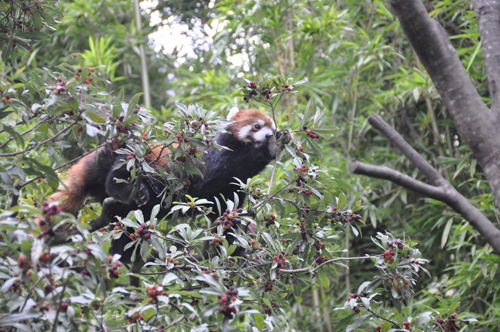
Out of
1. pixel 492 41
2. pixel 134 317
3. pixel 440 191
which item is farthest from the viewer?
pixel 492 41

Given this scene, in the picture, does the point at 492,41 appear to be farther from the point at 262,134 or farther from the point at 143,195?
the point at 143,195

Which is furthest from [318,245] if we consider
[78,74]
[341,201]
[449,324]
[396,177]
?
[78,74]

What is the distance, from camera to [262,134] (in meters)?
2.50

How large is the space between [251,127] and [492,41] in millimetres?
1197

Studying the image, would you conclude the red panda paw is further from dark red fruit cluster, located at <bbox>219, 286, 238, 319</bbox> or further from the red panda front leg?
dark red fruit cluster, located at <bbox>219, 286, 238, 319</bbox>

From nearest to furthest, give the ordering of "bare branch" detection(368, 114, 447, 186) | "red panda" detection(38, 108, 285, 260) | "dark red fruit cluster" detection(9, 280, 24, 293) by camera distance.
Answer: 1. "dark red fruit cluster" detection(9, 280, 24, 293)
2. "bare branch" detection(368, 114, 447, 186)
3. "red panda" detection(38, 108, 285, 260)

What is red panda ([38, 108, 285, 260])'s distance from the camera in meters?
2.02

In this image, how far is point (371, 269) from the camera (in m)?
3.53

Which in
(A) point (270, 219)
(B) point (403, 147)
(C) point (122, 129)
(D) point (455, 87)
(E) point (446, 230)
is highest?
(D) point (455, 87)

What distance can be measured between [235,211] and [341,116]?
2267mm

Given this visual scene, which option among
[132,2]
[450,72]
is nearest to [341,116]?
[450,72]

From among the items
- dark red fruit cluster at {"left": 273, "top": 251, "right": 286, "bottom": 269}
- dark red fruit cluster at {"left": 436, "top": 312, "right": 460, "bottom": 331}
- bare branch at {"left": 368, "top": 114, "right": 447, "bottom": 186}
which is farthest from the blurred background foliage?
dark red fruit cluster at {"left": 273, "top": 251, "right": 286, "bottom": 269}

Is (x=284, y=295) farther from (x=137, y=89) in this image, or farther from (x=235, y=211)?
(x=137, y=89)

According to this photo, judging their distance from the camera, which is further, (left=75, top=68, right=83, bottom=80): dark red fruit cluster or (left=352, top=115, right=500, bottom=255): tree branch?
(left=352, top=115, right=500, bottom=255): tree branch
